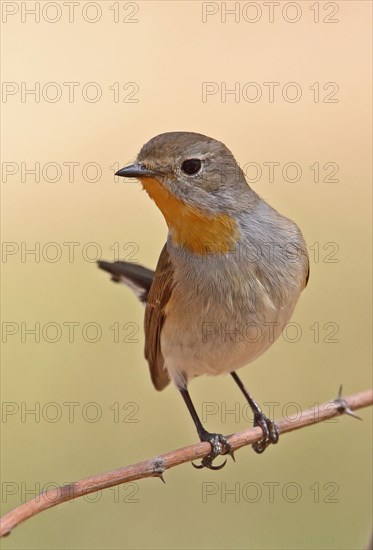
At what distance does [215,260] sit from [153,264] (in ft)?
7.84

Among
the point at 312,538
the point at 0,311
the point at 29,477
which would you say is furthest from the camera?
the point at 0,311

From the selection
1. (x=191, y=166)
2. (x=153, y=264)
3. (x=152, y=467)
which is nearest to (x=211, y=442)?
(x=152, y=467)

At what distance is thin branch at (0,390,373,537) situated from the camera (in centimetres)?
269

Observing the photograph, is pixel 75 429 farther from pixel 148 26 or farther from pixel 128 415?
pixel 148 26

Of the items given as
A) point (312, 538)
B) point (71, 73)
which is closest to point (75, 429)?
point (312, 538)

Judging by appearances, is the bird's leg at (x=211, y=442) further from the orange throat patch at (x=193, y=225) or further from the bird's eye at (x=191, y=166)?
the bird's eye at (x=191, y=166)

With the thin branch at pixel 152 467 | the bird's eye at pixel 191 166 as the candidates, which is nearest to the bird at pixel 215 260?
the bird's eye at pixel 191 166

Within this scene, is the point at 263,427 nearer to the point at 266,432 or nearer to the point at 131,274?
the point at 266,432

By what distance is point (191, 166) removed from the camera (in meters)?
4.02

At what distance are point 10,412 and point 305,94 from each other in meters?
4.54

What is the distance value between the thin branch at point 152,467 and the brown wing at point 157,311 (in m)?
0.91

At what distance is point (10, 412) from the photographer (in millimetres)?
6266

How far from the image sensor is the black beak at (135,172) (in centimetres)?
377

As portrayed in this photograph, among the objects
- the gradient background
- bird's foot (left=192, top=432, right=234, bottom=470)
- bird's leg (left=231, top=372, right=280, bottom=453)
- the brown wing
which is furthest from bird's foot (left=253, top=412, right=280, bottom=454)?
the gradient background
